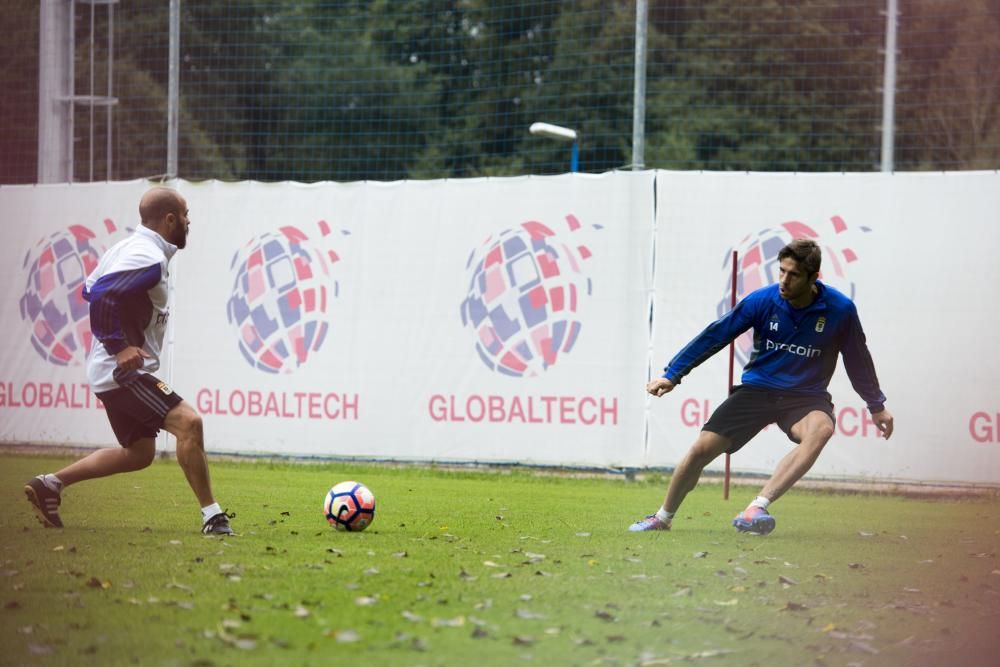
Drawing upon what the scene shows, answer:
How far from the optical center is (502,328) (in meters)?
12.6

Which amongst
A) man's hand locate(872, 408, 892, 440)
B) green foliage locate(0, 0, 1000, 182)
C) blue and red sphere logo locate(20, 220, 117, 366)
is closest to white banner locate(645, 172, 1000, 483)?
man's hand locate(872, 408, 892, 440)

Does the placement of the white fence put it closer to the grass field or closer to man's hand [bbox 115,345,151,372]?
the grass field

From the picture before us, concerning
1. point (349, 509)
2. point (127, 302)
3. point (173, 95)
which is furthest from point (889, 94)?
point (127, 302)

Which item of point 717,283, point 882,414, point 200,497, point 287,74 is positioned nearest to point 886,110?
point 717,283

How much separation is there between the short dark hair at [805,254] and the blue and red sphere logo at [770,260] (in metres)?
3.63

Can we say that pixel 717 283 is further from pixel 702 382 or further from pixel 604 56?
pixel 604 56

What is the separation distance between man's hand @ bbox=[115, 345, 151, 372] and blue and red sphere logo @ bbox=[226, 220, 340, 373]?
5.87 metres

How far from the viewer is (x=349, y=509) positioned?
785 centimetres

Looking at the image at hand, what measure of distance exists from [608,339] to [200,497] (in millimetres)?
5529

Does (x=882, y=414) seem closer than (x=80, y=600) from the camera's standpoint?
→ No

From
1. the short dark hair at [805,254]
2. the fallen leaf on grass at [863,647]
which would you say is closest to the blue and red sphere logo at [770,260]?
the short dark hair at [805,254]

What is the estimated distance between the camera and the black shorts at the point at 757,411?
8375 millimetres

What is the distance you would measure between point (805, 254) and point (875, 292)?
3.79 metres

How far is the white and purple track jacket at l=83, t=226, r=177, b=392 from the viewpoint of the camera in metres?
7.34
